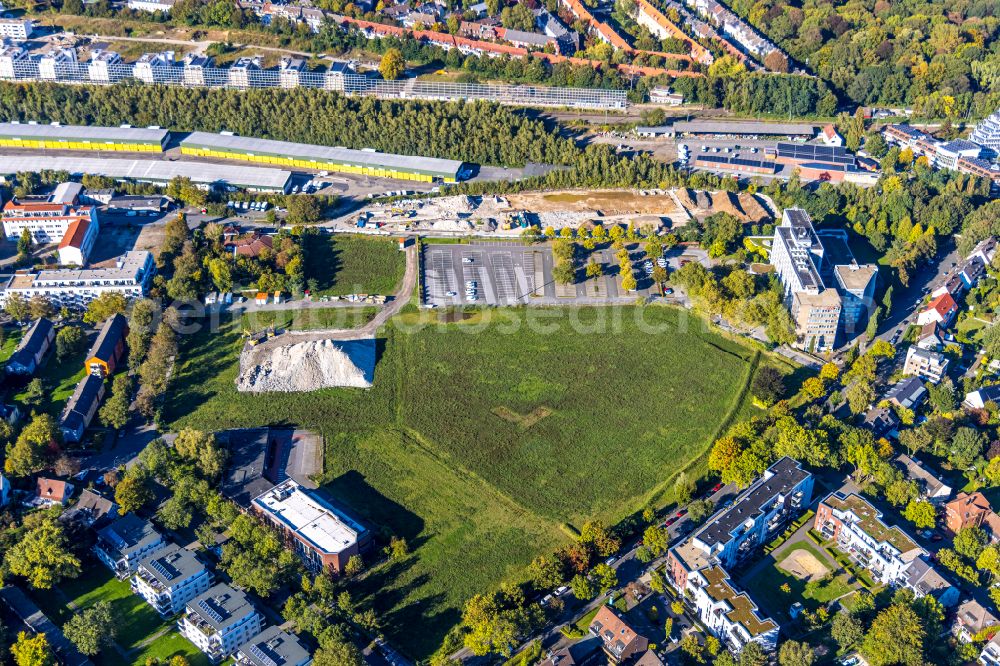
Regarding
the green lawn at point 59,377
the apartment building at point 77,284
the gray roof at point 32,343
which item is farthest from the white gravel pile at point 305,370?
the gray roof at point 32,343

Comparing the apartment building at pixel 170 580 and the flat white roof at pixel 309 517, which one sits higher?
the flat white roof at pixel 309 517

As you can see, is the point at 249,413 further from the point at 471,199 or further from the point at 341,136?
the point at 341,136

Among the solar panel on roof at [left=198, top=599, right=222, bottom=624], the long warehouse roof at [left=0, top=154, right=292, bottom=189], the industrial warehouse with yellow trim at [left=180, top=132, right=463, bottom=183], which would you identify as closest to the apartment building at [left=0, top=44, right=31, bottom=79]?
the long warehouse roof at [left=0, top=154, right=292, bottom=189]

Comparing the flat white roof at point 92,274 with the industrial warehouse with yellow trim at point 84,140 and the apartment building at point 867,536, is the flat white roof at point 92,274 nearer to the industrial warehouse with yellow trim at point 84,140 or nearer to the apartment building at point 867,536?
the industrial warehouse with yellow trim at point 84,140

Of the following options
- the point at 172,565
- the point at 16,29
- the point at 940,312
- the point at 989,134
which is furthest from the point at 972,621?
the point at 16,29

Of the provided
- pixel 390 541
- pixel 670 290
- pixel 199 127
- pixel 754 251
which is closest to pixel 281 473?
pixel 390 541

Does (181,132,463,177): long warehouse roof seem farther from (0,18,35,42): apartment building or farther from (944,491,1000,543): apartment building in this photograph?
(944,491,1000,543): apartment building

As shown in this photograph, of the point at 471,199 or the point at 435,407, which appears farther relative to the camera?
the point at 471,199
